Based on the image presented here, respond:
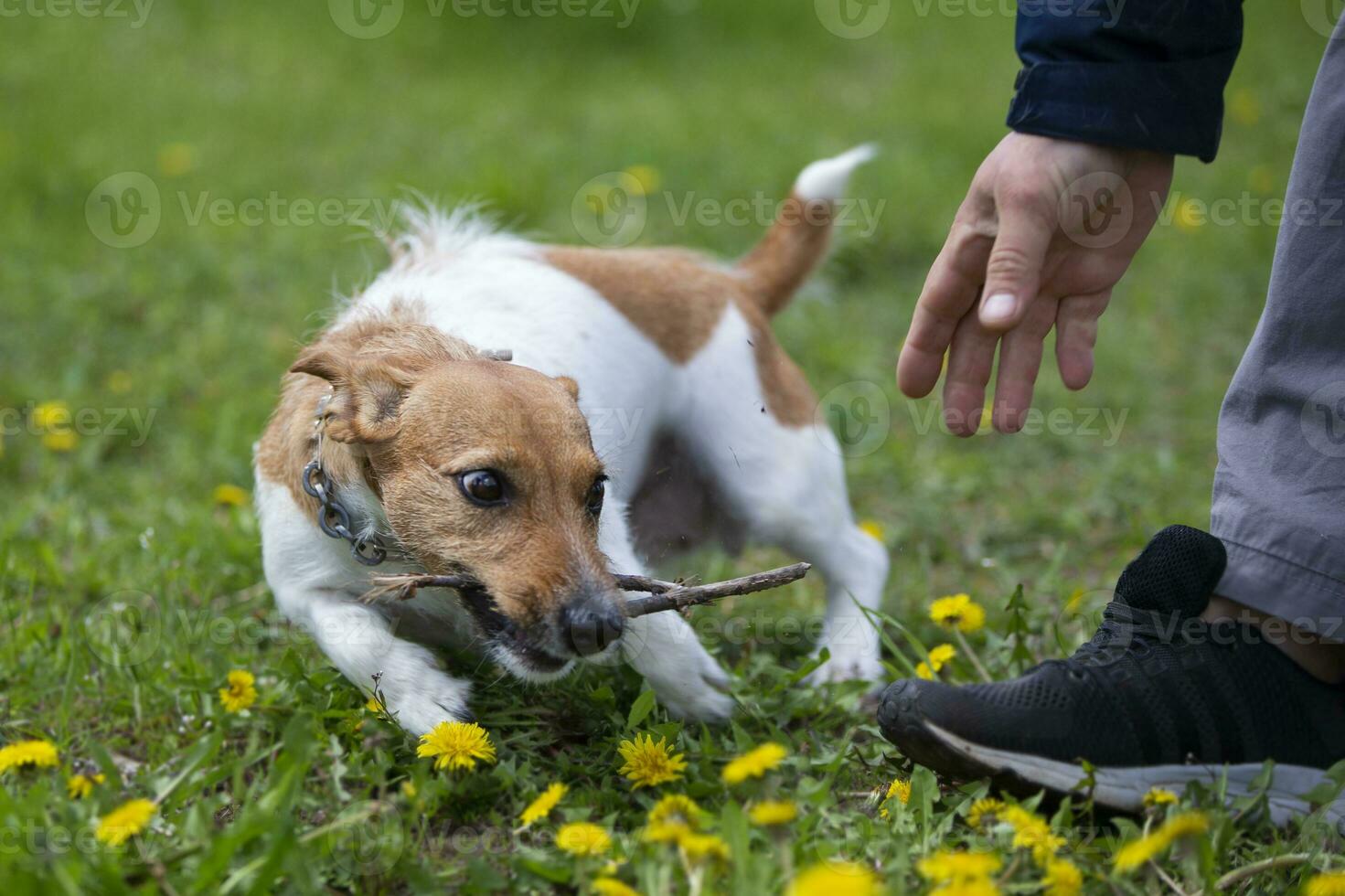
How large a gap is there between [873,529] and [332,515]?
6.05 ft

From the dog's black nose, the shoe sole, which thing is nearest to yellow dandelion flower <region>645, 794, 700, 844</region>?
the dog's black nose

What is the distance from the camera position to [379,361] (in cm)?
243

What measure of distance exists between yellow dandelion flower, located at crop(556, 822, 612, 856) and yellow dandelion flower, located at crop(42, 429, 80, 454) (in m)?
2.87

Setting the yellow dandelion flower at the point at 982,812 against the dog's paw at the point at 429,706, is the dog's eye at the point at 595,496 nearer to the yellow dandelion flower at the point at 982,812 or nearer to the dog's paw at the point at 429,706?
the dog's paw at the point at 429,706

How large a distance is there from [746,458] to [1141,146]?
140 centimetres

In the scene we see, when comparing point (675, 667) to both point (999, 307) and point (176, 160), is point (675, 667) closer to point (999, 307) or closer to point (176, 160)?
point (999, 307)

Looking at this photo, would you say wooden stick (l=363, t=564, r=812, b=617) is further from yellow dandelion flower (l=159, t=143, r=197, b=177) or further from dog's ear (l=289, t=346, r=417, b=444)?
yellow dandelion flower (l=159, t=143, r=197, b=177)

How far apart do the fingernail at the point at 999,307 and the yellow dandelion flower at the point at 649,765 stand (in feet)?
3.13

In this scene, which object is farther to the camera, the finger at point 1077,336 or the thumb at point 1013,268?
the finger at point 1077,336

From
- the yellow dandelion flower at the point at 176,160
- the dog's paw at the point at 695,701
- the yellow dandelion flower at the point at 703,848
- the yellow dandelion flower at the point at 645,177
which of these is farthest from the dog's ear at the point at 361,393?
the yellow dandelion flower at the point at 176,160

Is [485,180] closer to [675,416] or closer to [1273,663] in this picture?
[675,416]

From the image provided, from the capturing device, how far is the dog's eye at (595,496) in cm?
232

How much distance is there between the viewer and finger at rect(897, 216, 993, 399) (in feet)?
7.98

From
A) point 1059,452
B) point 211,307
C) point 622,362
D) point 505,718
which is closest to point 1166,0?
point 622,362
